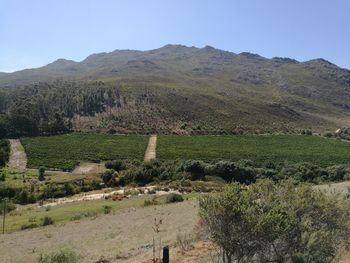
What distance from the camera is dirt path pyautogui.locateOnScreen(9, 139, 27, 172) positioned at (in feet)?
284

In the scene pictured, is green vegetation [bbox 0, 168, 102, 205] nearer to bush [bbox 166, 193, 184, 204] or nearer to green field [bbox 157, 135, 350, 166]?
bush [bbox 166, 193, 184, 204]

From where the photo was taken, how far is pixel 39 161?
294 ft

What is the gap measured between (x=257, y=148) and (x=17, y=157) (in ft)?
182

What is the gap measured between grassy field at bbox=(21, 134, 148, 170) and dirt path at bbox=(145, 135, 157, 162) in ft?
3.74

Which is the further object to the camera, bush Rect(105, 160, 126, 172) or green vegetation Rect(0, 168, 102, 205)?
bush Rect(105, 160, 126, 172)

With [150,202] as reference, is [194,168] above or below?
below

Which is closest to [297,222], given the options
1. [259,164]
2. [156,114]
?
[259,164]

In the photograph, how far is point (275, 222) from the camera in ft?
57.2

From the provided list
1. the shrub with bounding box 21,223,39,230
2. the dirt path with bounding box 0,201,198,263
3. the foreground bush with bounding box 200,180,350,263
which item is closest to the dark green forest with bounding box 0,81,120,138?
the shrub with bounding box 21,223,39,230

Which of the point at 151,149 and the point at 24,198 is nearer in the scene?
the point at 24,198

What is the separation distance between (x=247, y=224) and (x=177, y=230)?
64.2ft

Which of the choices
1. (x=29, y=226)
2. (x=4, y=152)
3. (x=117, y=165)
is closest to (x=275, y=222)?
(x=29, y=226)

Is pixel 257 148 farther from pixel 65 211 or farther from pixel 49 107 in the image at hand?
pixel 49 107

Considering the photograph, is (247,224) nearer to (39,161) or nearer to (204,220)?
(204,220)
